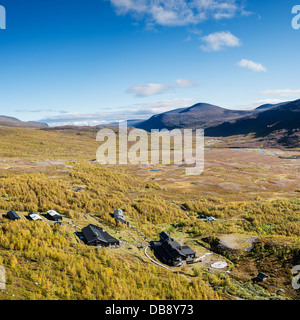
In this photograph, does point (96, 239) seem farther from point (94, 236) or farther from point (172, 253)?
point (172, 253)

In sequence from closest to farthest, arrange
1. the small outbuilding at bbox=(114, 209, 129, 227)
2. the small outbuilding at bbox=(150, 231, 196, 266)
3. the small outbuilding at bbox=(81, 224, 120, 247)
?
the small outbuilding at bbox=(81, 224, 120, 247) < the small outbuilding at bbox=(150, 231, 196, 266) < the small outbuilding at bbox=(114, 209, 129, 227)

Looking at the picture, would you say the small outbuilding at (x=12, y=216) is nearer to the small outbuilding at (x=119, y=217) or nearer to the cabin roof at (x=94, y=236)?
→ the cabin roof at (x=94, y=236)

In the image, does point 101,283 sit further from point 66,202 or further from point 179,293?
point 66,202

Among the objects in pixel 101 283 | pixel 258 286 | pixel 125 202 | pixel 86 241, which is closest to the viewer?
pixel 101 283

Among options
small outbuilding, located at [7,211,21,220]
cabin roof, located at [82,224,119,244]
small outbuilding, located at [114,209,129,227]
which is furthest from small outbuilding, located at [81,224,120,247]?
small outbuilding, located at [114,209,129,227]

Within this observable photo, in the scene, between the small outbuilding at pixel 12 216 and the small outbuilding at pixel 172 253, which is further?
the small outbuilding at pixel 12 216

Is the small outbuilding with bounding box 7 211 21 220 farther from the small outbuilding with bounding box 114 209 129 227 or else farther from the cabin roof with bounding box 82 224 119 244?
the small outbuilding with bounding box 114 209 129 227

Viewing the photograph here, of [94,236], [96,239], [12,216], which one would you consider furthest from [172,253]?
[12,216]

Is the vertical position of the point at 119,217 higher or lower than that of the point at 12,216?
lower

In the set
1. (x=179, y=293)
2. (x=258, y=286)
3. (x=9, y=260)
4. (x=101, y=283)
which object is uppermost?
(x=9, y=260)

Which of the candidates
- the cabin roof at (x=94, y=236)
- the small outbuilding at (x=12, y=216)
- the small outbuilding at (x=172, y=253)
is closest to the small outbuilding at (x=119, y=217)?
the small outbuilding at (x=172, y=253)

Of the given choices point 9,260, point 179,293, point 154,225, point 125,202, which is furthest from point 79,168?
point 179,293
